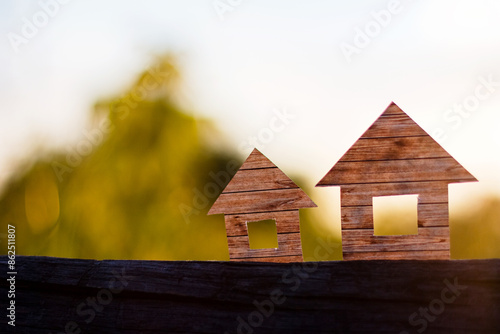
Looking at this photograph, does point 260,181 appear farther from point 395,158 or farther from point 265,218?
point 395,158

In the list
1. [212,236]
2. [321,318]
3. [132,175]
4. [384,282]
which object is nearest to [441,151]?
[384,282]

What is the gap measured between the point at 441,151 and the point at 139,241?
3.33 meters

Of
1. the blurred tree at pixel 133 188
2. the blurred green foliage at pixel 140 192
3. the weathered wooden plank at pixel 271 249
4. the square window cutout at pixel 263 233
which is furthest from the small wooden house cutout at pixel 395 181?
the blurred tree at pixel 133 188

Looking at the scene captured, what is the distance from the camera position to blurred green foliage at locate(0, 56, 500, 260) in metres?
4.32

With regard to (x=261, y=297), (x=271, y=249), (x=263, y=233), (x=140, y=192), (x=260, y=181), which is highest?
(x=140, y=192)

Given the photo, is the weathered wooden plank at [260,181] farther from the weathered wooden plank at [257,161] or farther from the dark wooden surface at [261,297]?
the dark wooden surface at [261,297]

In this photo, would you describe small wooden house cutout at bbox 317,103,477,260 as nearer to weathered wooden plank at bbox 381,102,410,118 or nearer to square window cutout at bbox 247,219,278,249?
weathered wooden plank at bbox 381,102,410,118

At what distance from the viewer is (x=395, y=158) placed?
6.11 feet

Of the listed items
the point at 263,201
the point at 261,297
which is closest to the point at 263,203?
the point at 263,201

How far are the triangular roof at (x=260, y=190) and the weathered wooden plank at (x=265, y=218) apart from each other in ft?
0.07

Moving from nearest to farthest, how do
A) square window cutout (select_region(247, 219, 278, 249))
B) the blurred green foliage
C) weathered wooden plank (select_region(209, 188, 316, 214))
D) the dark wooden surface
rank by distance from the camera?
the dark wooden surface
weathered wooden plank (select_region(209, 188, 316, 214))
square window cutout (select_region(247, 219, 278, 249))
the blurred green foliage

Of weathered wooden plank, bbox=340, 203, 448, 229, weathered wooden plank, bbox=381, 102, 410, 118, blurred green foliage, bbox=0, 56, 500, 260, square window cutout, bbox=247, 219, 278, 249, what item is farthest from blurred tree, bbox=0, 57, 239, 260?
weathered wooden plank, bbox=381, 102, 410, 118

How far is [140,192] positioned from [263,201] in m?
2.97

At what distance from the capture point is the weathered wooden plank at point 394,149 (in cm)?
183
